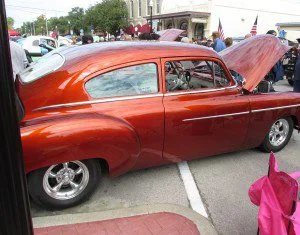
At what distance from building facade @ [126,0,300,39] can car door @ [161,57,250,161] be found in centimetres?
2773

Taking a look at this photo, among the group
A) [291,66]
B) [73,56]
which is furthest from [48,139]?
[291,66]

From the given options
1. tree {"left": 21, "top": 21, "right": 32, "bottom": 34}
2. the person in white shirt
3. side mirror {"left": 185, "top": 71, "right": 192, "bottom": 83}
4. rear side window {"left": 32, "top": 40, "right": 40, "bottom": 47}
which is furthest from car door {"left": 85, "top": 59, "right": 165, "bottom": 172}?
tree {"left": 21, "top": 21, "right": 32, "bottom": 34}

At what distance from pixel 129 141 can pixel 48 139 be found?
2.60 ft

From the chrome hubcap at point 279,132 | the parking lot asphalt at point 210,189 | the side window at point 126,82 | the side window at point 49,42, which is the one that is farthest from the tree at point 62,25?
the side window at point 126,82

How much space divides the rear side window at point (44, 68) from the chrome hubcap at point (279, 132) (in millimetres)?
3114

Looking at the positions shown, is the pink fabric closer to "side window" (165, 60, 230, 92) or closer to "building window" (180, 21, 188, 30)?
"side window" (165, 60, 230, 92)

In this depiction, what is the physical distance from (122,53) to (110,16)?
142 ft

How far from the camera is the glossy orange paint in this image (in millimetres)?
2904

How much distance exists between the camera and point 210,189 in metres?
3.75

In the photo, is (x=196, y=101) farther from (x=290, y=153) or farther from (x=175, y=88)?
(x=290, y=153)

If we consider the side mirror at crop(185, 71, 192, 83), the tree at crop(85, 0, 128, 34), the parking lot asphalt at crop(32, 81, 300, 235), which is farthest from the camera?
the tree at crop(85, 0, 128, 34)

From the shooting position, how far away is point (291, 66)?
444 inches

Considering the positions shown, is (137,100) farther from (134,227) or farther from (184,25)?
(184,25)

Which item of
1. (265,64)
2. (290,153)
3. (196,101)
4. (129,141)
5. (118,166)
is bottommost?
(290,153)
